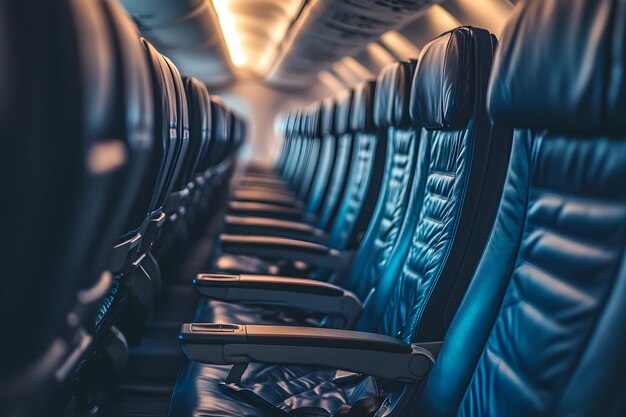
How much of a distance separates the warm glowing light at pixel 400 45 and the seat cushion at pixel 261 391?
5037mm

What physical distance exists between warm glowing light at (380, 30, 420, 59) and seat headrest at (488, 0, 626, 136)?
537 centimetres

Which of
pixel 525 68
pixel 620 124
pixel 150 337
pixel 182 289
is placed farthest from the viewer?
pixel 182 289

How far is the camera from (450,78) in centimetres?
165

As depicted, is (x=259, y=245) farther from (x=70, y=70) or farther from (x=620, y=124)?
(x=70, y=70)

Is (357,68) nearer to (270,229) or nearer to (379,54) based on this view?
(379,54)

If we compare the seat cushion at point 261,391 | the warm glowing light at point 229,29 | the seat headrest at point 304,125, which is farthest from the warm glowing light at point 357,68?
the seat cushion at point 261,391

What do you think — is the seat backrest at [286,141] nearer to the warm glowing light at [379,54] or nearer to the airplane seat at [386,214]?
the warm glowing light at [379,54]

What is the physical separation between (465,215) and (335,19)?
4.51 m

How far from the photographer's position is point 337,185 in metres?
3.85

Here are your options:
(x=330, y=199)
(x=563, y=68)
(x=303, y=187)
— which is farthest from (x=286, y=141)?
(x=563, y=68)

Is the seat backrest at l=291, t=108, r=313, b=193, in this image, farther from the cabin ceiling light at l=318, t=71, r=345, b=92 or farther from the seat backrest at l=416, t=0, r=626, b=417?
the cabin ceiling light at l=318, t=71, r=345, b=92

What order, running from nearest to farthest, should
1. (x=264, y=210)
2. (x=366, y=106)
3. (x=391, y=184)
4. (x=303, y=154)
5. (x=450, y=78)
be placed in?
(x=450, y=78) < (x=391, y=184) < (x=366, y=106) < (x=264, y=210) < (x=303, y=154)

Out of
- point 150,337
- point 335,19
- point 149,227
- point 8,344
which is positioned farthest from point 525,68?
point 335,19

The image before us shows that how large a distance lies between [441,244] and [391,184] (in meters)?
0.80
